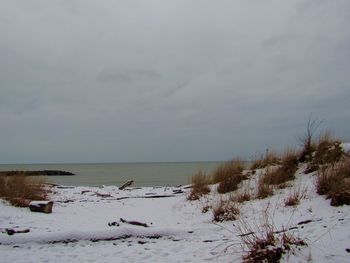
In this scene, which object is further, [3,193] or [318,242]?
[3,193]

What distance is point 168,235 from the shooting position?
575 cm

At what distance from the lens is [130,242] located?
5.33m

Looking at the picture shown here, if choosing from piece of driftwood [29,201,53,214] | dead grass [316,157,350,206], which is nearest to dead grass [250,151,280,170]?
dead grass [316,157,350,206]

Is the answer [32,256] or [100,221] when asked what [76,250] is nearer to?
[32,256]

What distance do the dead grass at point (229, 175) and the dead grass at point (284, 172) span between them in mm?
938

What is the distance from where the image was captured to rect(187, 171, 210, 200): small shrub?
9664 millimetres

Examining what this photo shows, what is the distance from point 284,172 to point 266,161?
1957 millimetres

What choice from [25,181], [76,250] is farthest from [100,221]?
[25,181]

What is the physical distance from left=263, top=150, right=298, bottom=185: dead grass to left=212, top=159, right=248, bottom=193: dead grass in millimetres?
938

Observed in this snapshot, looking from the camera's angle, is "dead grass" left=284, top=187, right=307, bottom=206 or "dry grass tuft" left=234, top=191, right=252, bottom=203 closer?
"dead grass" left=284, top=187, right=307, bottom=206

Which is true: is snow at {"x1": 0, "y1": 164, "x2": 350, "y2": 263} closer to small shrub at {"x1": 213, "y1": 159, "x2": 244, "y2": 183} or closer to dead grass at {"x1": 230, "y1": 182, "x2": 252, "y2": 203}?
dead grass at {"x1": 230, "y1": 182, "x2": 252, "y2": 203}

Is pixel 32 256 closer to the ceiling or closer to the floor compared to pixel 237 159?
closer to the floor

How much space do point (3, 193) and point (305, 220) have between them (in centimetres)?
738

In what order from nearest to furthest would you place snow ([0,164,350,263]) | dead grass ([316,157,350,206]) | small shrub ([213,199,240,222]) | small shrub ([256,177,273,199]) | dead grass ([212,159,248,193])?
snow ([0,164,350,263])
dead grass ([316,157,350,206])
small shrub ([213,199,240,222])
small shrub ([256,177,273,199])
dead grass ([212,159,248,193])
